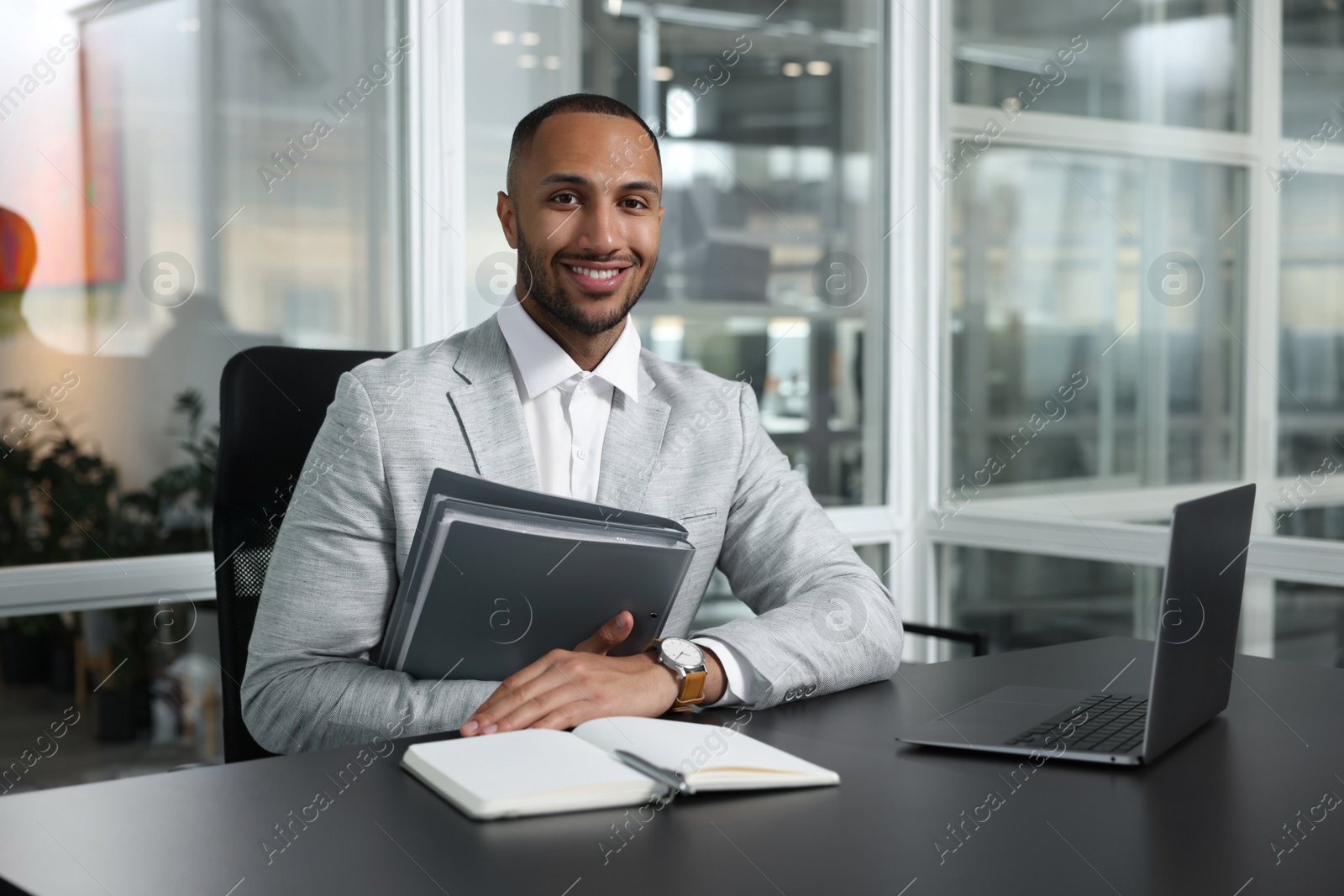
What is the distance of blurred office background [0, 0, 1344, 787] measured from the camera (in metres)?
2.54

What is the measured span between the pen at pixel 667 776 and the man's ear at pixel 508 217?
102 cm

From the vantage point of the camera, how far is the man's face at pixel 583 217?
1.78 metres

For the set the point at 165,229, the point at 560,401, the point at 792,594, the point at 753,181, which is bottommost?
the point at 792,594

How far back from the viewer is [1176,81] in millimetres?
3271

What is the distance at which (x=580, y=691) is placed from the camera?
50.4 inches

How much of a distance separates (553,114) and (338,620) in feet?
2.65

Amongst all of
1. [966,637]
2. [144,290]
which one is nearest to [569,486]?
[966,637]

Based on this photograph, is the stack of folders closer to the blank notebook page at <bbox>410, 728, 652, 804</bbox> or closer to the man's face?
the blank notebook page at <bbox>410, 728, 652, 804</bbox>

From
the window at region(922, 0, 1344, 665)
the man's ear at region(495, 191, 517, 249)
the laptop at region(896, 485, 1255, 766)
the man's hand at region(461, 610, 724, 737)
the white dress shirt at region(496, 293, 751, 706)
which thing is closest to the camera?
the laptop at region(896, 485, 1255, 766)

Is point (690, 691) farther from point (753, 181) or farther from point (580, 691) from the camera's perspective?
point (753, 181)

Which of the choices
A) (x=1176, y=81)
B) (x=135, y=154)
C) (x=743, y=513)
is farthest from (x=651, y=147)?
(x=1176, y=81)

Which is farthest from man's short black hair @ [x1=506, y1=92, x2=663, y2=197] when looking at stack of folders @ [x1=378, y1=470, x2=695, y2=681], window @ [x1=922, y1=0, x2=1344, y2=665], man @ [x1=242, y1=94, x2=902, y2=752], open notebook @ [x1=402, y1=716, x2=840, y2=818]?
window @ [x1=922, y1=0, x2=1344, y2=665]

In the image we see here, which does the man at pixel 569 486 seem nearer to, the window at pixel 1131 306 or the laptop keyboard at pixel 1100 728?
the laptop keyboard at pixel 1100 728

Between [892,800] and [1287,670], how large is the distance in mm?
834
